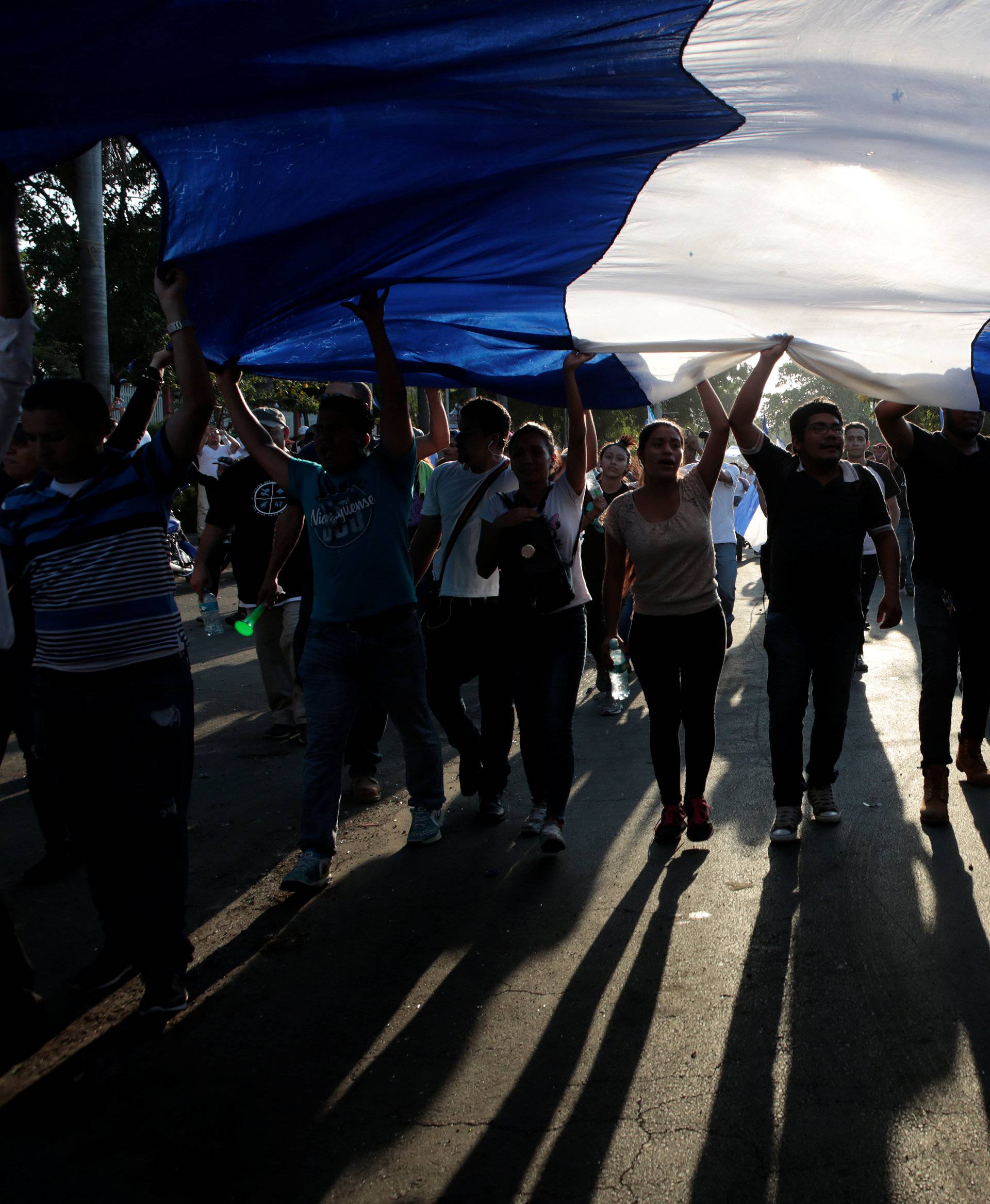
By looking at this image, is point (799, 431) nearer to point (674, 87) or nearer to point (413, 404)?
point (674, 87)

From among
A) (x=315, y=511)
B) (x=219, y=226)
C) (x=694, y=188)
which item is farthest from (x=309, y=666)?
(x=694, y=188)

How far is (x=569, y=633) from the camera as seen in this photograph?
534 centimetres

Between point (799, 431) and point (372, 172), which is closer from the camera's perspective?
point (372, 172)

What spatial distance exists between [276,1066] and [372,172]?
2835 millimetres

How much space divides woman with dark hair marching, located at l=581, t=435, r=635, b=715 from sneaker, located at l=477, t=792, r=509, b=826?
89.2 inches

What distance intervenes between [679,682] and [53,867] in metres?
3.00

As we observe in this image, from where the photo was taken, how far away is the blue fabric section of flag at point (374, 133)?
2.90 meters

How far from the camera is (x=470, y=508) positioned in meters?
5.76

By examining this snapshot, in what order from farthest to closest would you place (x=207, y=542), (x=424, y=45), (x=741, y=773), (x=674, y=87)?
(x=207, y=542), (x=741, y=773), (x=674, y=87), (x=424, y=45)

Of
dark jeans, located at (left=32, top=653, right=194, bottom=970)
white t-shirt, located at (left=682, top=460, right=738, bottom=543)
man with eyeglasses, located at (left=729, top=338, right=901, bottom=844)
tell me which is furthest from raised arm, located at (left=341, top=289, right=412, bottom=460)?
white t-shirt, located at (left=682, top=460, right=738, bottom=543)

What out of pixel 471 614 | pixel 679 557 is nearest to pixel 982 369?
pixel 679 557

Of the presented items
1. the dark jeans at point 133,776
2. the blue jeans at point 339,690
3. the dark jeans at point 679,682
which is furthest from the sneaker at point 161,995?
the dark jeans at point 679,682

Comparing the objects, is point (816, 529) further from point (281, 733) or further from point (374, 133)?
point (281, 733)

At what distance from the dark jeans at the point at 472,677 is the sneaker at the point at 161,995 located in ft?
7.38
